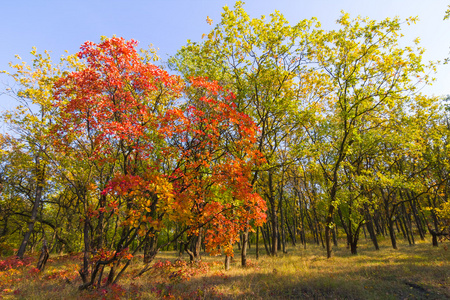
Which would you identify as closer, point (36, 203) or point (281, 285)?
point (281, 285)

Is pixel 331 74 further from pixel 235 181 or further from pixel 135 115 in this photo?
pixel 135 115

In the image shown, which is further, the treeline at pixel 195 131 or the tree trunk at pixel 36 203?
the tree trunk at pixel 36 203

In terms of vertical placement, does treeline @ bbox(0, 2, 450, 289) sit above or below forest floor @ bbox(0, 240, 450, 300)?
above

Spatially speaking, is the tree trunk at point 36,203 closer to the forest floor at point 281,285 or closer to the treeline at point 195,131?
the treeline at point 195,131

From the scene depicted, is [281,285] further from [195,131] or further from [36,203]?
[36,203]

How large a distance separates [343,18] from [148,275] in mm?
20114

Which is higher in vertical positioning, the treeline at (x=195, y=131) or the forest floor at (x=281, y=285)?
the treeline at (x=195, y=131)

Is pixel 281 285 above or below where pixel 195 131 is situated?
below

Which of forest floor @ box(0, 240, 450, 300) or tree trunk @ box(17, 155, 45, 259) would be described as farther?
tree trunk @ box(17, 155, 45, 259)

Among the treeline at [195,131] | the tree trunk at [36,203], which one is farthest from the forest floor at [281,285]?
the tree trunk at [36,203]

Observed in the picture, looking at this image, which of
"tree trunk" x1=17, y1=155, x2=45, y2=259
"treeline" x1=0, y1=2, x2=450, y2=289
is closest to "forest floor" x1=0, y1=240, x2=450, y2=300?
"treeline" x1=0, y1=2, x2=450, y2=289

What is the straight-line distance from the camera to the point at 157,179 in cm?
577

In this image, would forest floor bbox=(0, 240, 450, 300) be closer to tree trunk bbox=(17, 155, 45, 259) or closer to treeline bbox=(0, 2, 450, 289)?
treeline bbox=(0, 2, 450, 289)

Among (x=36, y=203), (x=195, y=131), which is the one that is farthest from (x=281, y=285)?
(x=36, y=203)
